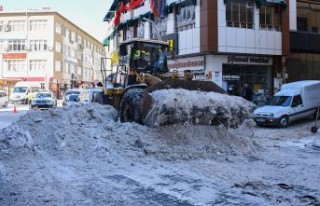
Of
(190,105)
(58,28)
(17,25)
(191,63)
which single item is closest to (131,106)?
(190,105)

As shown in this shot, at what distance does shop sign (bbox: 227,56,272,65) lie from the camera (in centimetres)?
3106

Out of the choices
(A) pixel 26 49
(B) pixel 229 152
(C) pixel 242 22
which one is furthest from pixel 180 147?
(A) pixel 26 49

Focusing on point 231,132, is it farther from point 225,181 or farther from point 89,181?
point 89,181

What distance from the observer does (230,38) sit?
30.1 metres

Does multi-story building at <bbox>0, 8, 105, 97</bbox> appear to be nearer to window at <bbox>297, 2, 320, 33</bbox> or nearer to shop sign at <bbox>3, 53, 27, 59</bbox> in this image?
shop sign at <bbox>3, 53, 27, 59</bbox>

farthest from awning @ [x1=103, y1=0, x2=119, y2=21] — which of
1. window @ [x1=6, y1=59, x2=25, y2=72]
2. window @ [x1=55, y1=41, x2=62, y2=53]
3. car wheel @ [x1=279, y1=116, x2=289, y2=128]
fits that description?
car wheel @ [x1=279, y1=116, x2=289, y2=128]

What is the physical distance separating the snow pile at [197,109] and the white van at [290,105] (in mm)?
9738

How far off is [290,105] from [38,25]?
196 feet

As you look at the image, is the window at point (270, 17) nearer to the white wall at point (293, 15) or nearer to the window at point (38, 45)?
the white wall at point (293, 15)

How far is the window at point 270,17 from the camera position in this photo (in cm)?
3212

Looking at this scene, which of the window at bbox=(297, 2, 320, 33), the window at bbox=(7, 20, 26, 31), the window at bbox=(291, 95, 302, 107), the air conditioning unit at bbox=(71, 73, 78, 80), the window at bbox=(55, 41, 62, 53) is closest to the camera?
the window at bbox=(291, 95, 302, 107)

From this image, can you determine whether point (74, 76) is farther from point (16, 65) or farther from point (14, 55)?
point (14, 55)

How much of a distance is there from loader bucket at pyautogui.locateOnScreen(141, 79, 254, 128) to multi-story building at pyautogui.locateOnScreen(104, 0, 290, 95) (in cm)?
1648

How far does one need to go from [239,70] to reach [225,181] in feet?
78.5
